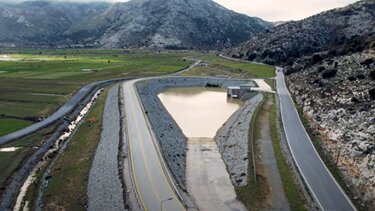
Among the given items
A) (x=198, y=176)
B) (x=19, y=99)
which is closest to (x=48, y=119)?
(x=19, y=99)

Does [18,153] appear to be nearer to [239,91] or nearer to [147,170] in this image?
[147,170]

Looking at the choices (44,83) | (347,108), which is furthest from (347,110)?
(44,83)

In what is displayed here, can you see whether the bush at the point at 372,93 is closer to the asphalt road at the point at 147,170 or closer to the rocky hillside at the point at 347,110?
the rocky hillside at the point at 347,110

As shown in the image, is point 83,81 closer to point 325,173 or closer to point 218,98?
point 218,98

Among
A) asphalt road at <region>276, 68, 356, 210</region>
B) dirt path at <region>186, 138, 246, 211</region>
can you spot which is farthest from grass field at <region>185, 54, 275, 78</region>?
dirt path at <region>186, 138, 246, 211</region>

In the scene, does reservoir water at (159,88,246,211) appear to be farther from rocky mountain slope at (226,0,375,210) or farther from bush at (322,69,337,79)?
bush at (322,69,337,79)
